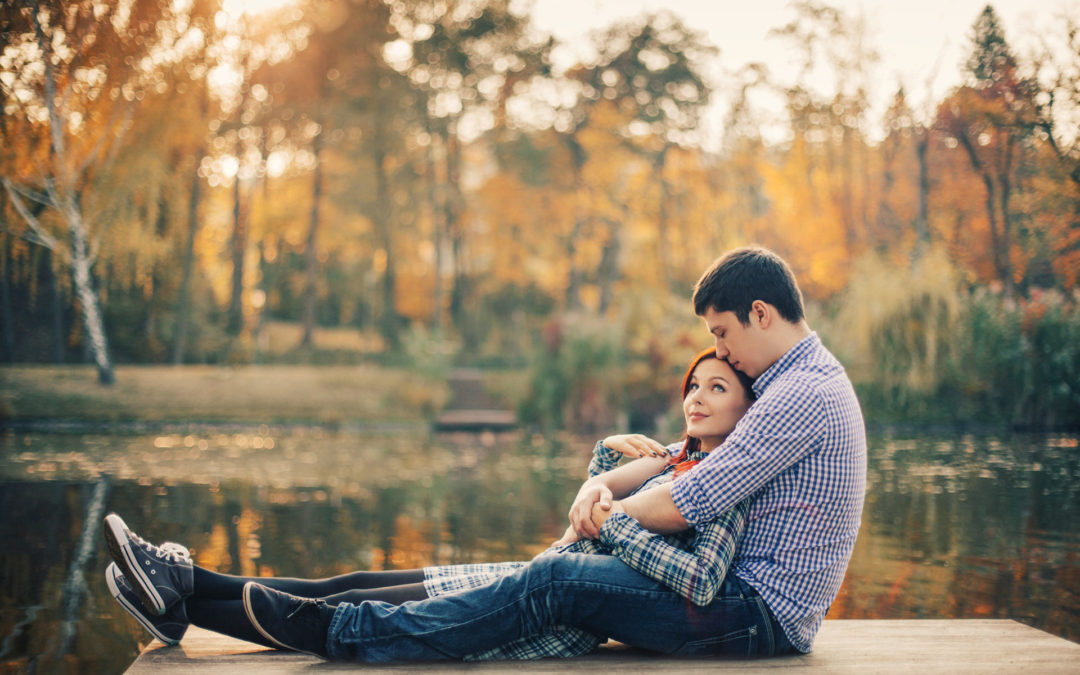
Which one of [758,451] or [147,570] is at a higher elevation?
[758,451]

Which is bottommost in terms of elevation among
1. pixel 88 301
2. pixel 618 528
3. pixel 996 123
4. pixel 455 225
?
pixel 618 528

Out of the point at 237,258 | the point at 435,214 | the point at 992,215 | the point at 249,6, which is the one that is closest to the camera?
the point at 992,215

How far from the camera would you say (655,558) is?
5.25 ft

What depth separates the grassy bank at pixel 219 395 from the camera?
8812 millimetres

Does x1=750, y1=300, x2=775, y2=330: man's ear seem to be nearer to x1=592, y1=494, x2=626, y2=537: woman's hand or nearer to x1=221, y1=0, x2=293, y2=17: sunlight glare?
x1=592, y1=494, x2=626, y2=537: woman's hand

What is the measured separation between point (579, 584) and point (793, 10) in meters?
11.8

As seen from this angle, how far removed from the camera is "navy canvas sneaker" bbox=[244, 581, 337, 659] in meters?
1.65

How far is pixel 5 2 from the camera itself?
21.6ft

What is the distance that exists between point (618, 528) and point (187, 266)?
11244 millimetres

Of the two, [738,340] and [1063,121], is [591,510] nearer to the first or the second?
[738,340]

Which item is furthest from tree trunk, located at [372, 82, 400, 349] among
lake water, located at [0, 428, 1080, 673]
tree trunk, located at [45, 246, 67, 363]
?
lake water, located at [0, 428, 1080, 673]

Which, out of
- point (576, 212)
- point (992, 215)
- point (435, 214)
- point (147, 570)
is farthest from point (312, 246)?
point (147, 570)

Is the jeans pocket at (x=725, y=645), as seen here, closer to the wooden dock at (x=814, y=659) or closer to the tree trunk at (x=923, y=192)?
the wooden dock at (x=814, y=659)

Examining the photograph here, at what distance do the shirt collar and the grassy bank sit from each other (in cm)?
884
